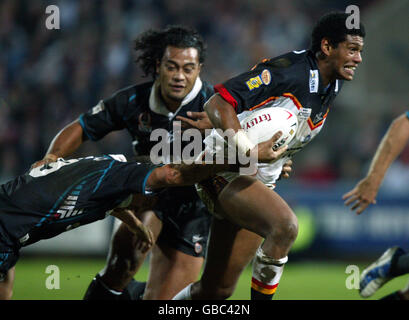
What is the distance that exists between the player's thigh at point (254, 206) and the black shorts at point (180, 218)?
0.98 m

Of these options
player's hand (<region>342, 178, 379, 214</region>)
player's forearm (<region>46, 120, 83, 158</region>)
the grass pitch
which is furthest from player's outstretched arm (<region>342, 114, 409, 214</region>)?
the grass pitch

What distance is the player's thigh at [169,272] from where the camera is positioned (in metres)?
4.67

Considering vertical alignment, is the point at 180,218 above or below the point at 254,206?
below

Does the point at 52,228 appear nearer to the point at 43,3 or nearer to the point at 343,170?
the point at 343,170

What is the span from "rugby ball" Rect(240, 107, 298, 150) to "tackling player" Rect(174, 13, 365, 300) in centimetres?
6

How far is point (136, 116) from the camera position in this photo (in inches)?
183

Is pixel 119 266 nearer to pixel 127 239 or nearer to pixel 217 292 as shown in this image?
pixel 127 239

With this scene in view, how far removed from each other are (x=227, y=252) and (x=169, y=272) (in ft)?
2.28

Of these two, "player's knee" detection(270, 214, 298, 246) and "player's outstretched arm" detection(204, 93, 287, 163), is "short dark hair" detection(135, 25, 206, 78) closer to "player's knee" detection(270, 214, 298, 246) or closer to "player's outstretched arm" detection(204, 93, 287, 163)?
"player's outstretched arm" detection(204, 93, 287, 163)

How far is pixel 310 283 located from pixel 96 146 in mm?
3606

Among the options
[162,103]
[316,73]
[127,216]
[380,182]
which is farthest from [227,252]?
[316,73]

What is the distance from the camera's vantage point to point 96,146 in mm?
8930

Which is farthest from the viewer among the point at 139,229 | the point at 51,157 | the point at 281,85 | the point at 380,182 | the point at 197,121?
the point at 197,121

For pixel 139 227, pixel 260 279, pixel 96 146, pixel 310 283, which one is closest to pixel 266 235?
pixel 260 279
